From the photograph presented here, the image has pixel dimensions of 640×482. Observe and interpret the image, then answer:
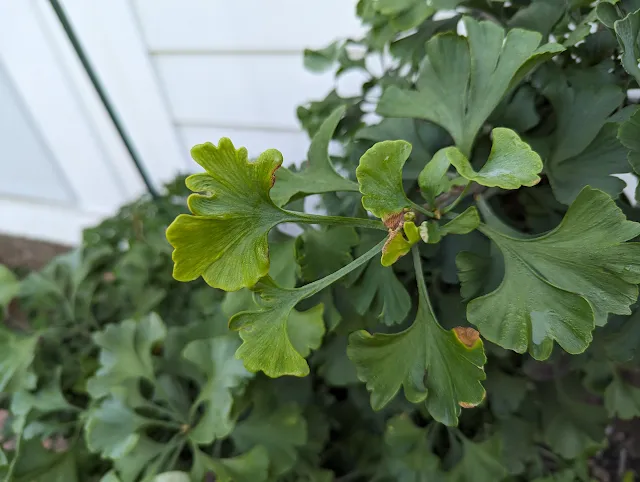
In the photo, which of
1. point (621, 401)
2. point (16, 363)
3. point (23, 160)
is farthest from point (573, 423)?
point (23, 160)

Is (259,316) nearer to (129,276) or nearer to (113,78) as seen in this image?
(129,276)

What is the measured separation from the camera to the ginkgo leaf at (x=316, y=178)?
306 mm

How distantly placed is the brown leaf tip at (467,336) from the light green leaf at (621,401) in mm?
212

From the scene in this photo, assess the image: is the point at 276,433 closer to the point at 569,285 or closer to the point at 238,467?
the point at 238,467

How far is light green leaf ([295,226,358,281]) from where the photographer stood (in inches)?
13.0

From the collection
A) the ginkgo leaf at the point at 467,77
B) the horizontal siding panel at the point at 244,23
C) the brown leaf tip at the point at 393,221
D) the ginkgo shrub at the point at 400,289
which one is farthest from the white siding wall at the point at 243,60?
the brown leaf tip at the point at 393,221

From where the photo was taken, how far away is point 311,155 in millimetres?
339

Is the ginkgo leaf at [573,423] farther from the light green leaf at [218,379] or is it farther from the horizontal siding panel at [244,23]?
the horizontal siding panel at [244,23]

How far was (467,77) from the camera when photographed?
323 mm

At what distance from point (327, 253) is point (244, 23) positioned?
1.89ft

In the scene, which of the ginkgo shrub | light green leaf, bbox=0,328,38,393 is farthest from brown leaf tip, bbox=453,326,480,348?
light green leaf, bbox=0,328,38,393

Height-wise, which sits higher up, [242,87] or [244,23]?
[244,23]

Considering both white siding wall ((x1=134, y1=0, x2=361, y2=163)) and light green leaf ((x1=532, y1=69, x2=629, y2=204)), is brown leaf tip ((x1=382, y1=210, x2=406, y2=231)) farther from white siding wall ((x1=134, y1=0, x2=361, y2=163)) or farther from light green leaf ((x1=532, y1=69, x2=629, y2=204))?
white siding wall ((x1=134, y1=0, x2=361, y2=163))

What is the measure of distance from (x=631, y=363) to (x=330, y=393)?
279 mm
